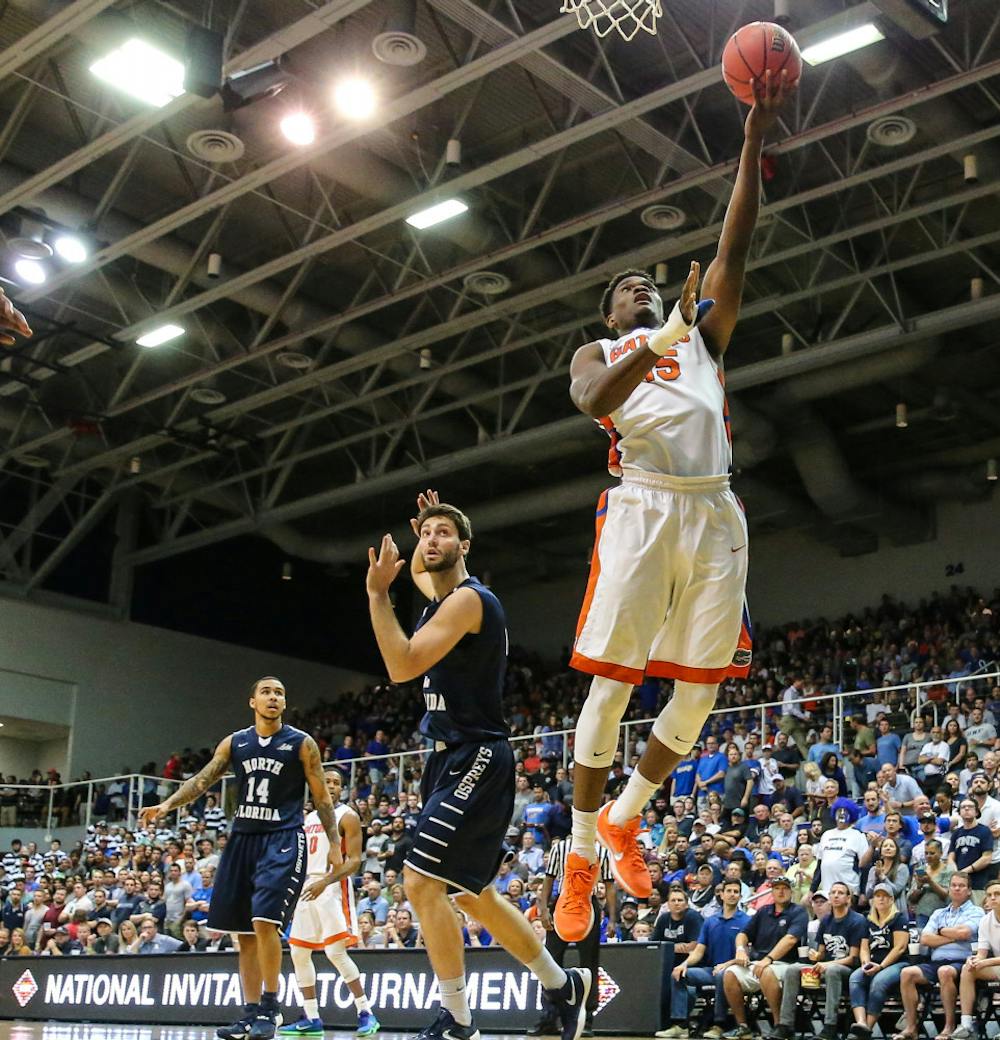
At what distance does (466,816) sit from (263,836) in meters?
3.14

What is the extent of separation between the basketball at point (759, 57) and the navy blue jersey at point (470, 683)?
7.84ft

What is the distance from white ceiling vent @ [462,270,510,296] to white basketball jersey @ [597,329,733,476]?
14666mm

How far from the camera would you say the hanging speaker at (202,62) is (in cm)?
1505

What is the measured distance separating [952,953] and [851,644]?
1525 cm

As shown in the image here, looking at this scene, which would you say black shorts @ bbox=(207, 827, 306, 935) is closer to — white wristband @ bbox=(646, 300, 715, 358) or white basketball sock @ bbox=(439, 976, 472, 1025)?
white basketball sock @ bbox=(439, 976, 472, 1025)

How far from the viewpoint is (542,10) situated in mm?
15625

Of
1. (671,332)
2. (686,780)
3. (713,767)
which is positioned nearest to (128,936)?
(686,780)

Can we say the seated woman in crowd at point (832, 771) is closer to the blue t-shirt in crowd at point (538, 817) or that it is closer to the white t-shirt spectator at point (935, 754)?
the white t-shirt spectator at point (935, 754)

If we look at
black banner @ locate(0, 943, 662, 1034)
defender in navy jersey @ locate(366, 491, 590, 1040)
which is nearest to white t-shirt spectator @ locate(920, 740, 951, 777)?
black banner @ locate(0, 943, 662, 1034)

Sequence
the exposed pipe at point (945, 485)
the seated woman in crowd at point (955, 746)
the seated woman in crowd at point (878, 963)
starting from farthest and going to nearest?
the exposed pipe at point (945, 485) < the seated woman in crowd at point (955, 746) < the seated woman in crowd at point (878, 963)

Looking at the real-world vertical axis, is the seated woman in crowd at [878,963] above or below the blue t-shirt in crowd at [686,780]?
below

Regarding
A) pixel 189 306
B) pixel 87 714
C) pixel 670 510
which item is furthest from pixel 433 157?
pixel 87 714

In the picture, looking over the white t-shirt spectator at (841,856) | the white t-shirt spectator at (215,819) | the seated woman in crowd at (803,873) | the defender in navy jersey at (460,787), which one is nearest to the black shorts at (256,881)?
the defender in navy jersey at (460,787)

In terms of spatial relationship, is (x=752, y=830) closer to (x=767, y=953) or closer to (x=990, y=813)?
(x=990, y=813)
